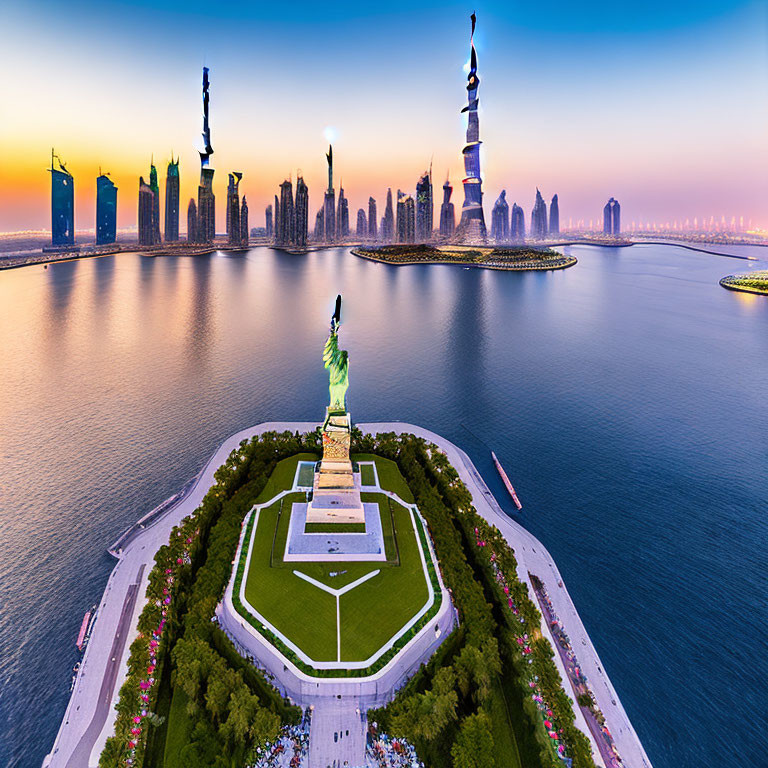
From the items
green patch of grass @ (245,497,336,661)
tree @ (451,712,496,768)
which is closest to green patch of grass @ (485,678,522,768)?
tree @ (451,712,496,768)

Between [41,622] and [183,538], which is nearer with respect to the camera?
[41,622]

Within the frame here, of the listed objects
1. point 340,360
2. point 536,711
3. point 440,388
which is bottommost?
point 536,711

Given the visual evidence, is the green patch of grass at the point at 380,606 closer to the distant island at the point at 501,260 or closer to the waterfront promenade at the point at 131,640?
the waterfront promenade at the point at 131,640

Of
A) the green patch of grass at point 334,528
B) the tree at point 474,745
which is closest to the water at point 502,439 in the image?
the tree at point 474,745

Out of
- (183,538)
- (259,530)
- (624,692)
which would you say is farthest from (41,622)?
(624,692)

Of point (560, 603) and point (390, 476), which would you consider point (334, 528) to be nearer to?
point (390, 476)

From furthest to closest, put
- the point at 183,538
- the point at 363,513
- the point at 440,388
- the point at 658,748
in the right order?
the point at 440,388 → the point at 363,513 → the point at 183,538 → the point at 658,748

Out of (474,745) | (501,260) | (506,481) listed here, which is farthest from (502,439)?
(501,260)

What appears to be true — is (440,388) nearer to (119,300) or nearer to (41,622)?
(41,622)
